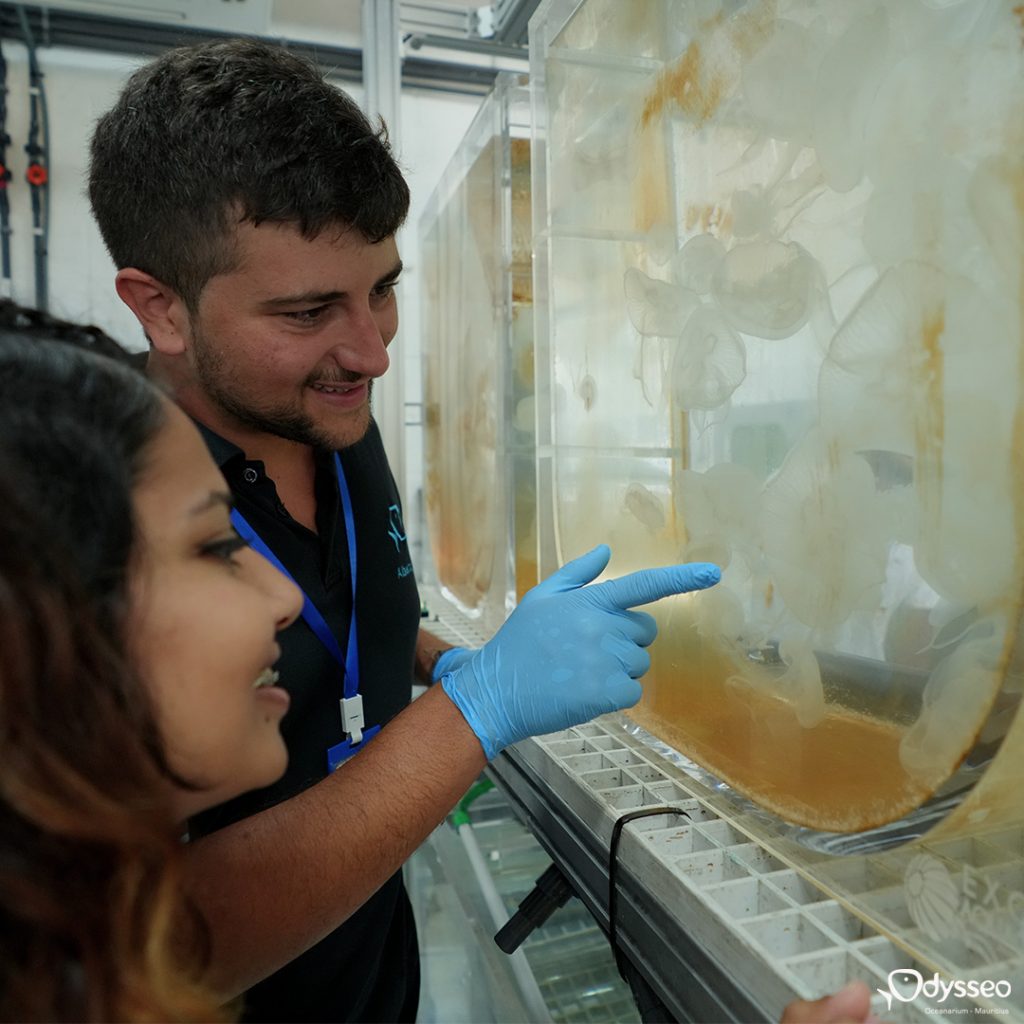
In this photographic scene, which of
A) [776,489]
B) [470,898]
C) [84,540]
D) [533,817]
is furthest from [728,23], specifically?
[470,898]

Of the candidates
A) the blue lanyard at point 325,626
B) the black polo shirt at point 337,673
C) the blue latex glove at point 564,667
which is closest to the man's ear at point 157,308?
the black polo shirt at point 337,673

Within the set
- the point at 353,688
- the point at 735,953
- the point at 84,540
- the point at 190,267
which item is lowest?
the point at 735,953

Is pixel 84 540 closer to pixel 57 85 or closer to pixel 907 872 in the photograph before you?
pixel 907 872

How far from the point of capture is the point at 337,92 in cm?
106

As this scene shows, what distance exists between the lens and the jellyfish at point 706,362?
2.78 ft

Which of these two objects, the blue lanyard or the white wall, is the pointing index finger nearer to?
the blue lanyard

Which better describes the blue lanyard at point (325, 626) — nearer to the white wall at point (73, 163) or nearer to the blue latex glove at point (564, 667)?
the blue latex glove at point (564, 667)

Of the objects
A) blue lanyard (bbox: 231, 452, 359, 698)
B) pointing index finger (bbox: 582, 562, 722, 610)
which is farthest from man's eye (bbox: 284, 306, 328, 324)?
pointing index finger (bbox: 582, 562, 722, 610)

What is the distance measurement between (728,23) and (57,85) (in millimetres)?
2495

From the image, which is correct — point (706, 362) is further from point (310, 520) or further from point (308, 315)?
point (310, 520)

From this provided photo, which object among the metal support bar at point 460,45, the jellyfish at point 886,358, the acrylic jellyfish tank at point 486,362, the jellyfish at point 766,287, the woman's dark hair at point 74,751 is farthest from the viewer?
the metal support bar at point 460,45
